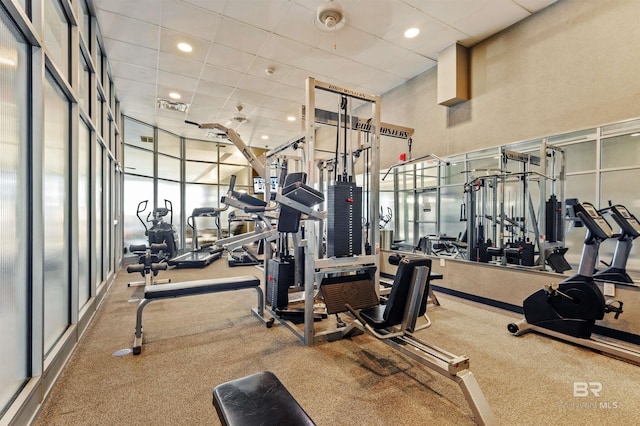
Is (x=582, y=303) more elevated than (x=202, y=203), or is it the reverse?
(x=202, y=203)

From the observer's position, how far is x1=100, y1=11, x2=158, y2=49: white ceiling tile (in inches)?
153

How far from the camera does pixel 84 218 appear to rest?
3.45 meters

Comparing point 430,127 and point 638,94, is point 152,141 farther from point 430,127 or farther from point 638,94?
point 638,94

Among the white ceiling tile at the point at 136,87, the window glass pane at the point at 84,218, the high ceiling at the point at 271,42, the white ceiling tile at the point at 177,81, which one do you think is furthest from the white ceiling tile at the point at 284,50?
the window glass pane at the point at 84,218

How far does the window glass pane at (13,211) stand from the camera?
1604mm

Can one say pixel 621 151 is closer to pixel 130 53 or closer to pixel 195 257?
pixel 130 53

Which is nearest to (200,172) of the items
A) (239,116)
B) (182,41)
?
(239,116)

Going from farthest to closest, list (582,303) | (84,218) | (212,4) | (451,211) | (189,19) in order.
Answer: (451,211)
(189,19)
(212,4)
(84,218)
(582,303)

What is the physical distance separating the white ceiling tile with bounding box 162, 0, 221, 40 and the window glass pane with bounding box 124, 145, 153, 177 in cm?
A: 449

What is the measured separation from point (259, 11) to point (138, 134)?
5781 millimetres

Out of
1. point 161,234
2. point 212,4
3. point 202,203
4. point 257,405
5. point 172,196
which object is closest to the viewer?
point 257,405

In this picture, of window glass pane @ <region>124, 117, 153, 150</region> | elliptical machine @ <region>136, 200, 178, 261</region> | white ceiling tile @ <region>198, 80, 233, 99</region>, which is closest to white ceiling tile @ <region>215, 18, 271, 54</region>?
white ceiling tile @ <region>198, 80, 233, 99</region>

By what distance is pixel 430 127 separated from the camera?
18.1 ft

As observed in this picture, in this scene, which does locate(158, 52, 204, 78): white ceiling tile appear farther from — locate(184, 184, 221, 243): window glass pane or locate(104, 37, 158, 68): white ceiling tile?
locate(184, 184, 221, 243): window glass pane
